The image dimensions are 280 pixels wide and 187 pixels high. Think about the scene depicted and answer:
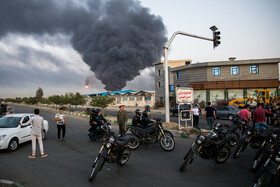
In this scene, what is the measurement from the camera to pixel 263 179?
130 inches

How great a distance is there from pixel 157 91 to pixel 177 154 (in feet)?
121

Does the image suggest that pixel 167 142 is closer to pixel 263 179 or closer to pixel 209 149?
pixel 209 149

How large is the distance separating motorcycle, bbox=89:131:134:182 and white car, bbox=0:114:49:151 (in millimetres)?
3946

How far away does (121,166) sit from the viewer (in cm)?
543

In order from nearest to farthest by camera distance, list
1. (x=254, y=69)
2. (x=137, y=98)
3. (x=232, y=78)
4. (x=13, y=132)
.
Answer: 1. (x=13, y=132)
2. (x=254, y=69)
3. (x=232, y=78)
4. (x=137, y=98)

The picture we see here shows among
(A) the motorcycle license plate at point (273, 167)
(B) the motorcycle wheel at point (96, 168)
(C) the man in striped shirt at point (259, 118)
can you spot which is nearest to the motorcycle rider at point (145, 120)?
(B) the motorcycle wheel at point (96, 168)

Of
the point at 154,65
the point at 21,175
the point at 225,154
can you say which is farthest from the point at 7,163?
the point at 154,65

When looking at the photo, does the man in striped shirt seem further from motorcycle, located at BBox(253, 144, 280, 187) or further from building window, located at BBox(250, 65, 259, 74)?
building window, located at BBox(250, 65, 259, 74)

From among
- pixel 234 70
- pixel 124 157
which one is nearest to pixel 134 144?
pixel 124 157

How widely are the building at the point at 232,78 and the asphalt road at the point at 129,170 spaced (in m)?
27.1

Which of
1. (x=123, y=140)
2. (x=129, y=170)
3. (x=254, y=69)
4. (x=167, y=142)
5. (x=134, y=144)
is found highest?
(x=254, y=69)

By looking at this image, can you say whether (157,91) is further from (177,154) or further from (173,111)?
(177,154)

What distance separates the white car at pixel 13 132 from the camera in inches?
271

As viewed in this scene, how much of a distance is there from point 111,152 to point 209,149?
101 inches
